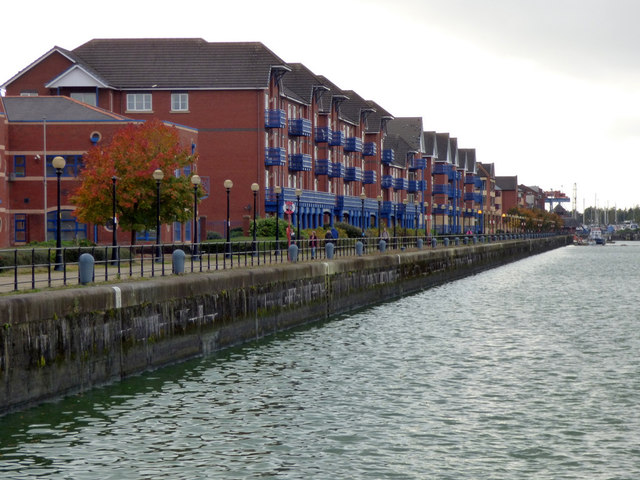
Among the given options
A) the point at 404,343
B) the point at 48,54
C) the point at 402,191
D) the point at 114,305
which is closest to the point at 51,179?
the point at 48,54

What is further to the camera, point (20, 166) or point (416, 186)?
point (416, 186)

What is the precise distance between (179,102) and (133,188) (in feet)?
95.1

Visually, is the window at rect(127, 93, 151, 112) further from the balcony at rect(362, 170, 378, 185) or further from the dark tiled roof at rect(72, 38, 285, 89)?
the balcony at rect(362, 170, 378, 185)

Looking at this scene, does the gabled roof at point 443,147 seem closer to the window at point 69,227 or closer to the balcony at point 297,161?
the balcony at point 297,161

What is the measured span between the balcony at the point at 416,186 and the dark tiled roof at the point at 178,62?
209 feet

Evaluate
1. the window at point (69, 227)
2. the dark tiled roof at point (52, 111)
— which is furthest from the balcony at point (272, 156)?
the window at point (69, 227)

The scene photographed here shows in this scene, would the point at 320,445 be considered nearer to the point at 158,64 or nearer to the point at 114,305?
the point at 114,305

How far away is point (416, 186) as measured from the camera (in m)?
145

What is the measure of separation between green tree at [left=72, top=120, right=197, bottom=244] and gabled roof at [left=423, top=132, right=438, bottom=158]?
109m

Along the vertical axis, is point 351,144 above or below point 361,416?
above

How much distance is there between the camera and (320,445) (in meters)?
20.0

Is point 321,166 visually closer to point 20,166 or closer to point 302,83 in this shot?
point 302,83

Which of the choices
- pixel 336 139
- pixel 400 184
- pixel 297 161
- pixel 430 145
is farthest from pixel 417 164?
pixel 297 161

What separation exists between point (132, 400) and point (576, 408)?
10855mm
